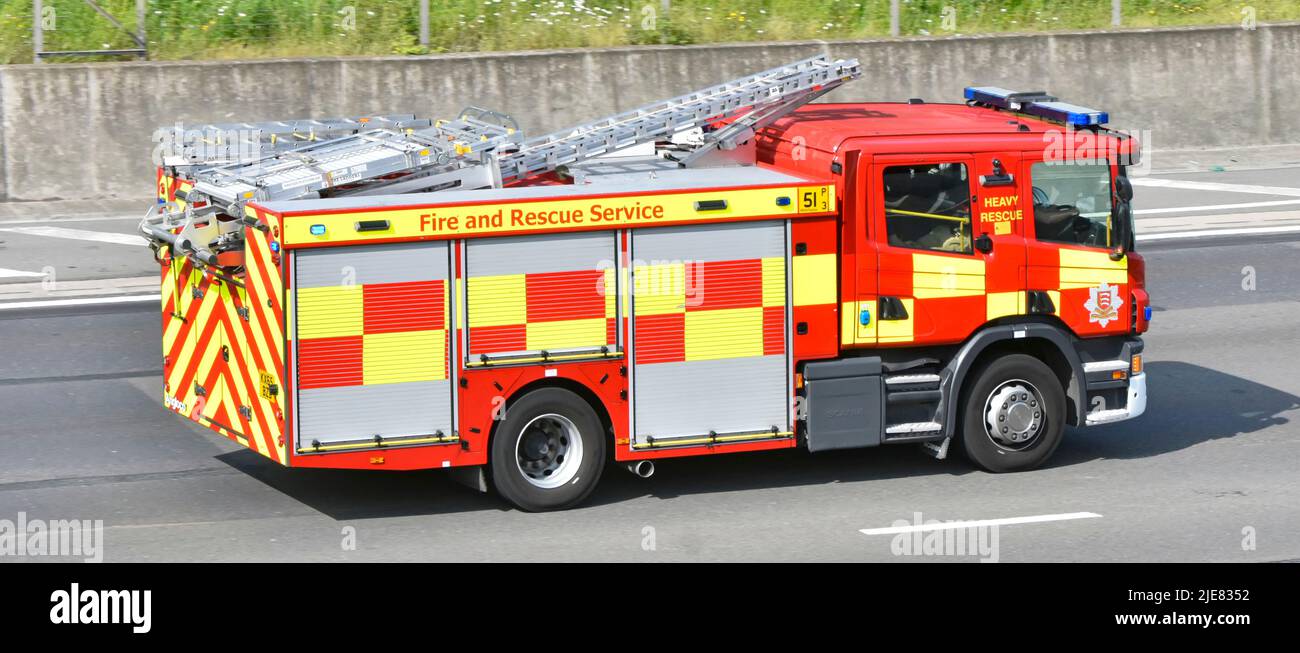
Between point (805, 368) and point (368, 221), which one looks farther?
point (805, 368)

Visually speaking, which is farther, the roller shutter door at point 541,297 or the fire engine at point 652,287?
the roller shutter door at point 541,297

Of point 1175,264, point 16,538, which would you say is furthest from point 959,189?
point 1175,264

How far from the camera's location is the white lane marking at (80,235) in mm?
18577

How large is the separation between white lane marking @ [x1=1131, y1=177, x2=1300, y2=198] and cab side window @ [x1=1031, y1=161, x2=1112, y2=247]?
467 inches

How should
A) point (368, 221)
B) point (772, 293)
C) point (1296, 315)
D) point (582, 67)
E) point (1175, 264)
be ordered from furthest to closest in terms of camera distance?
point (582, 67), point (1175, 264), point (1296, 315), point (772, 293), point (368, 221)

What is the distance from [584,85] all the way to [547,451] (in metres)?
12.3

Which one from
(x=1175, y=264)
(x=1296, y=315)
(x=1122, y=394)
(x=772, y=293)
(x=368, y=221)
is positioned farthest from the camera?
(x=1175, y=264)

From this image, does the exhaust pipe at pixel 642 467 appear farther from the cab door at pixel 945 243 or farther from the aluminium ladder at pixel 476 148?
the aluminium ladder at pixel 476 148

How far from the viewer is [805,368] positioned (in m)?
10.4

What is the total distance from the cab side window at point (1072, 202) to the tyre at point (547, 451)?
312 cm

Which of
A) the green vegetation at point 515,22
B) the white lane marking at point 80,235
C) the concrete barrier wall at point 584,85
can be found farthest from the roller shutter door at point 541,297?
the green vegetation at point 515,22

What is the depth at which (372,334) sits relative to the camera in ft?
31.4

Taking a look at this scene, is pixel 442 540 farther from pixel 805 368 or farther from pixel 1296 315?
pixel 1296 315

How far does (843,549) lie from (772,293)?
1.63 meters
